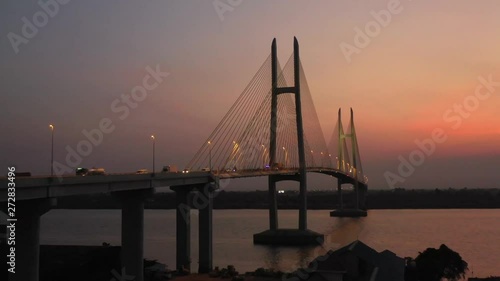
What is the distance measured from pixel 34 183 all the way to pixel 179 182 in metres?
15.4

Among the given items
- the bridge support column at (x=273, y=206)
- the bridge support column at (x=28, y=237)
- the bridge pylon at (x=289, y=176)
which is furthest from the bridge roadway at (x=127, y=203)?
the bridge support column at (x=273, y=206)

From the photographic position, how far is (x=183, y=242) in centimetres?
3459

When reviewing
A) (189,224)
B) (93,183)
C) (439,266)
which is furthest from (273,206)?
(93,183)

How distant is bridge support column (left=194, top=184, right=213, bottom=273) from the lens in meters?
35.4

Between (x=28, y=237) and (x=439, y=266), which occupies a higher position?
(x=28, y=237)

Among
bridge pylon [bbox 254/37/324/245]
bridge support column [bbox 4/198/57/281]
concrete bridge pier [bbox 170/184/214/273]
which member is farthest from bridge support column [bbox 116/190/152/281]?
bridge pylon [bbox 254/37/324/245]

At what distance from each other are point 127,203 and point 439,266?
51.6 ft

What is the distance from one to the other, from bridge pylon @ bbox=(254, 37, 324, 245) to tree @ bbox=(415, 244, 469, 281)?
21668 millimetres

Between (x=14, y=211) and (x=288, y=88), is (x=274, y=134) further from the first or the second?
(x=14, y=211)

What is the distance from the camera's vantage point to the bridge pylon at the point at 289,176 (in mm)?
53250

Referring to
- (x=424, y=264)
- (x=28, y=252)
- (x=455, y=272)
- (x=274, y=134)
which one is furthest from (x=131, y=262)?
(x=274, y=134)

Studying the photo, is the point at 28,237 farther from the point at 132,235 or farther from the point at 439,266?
the point at 439,266

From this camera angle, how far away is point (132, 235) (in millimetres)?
26875

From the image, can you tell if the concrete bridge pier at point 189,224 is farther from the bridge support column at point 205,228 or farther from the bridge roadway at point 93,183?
the bridge roadway at point 93,183
